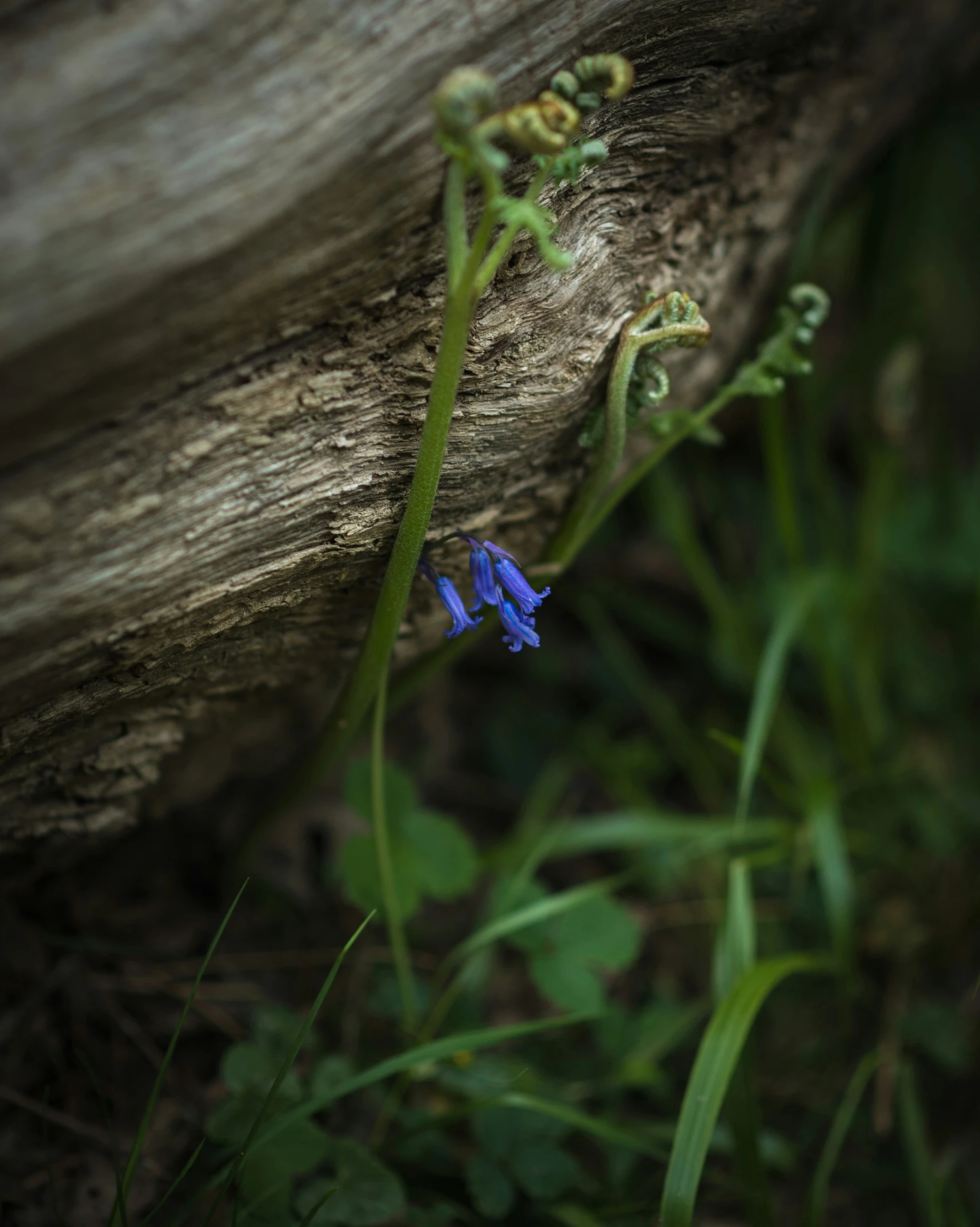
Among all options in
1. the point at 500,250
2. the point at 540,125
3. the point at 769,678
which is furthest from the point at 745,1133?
the point at 540,125

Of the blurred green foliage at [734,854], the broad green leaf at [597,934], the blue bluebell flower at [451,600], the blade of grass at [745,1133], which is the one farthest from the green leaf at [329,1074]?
the blue bluebell flower at [451,600]

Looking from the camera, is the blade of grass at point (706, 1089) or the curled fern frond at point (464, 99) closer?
the curled fern frond at point (464, 99)

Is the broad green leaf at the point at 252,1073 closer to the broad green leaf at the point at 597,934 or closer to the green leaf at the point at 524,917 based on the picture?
the green leaf at the point at 524,917

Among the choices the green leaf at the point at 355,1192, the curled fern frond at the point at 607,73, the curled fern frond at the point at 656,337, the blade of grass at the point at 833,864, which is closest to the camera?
the curled fern frond at the point at 607,73

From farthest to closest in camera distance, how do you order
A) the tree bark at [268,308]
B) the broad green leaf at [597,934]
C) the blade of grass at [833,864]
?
the blade of grass at [833,864], the broad green leaf at [597,934], the tree bark at [268,308]

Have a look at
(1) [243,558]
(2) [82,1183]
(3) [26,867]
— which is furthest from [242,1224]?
(1) [243,558]

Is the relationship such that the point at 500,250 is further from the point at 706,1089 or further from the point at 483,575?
the point at 706,1089
